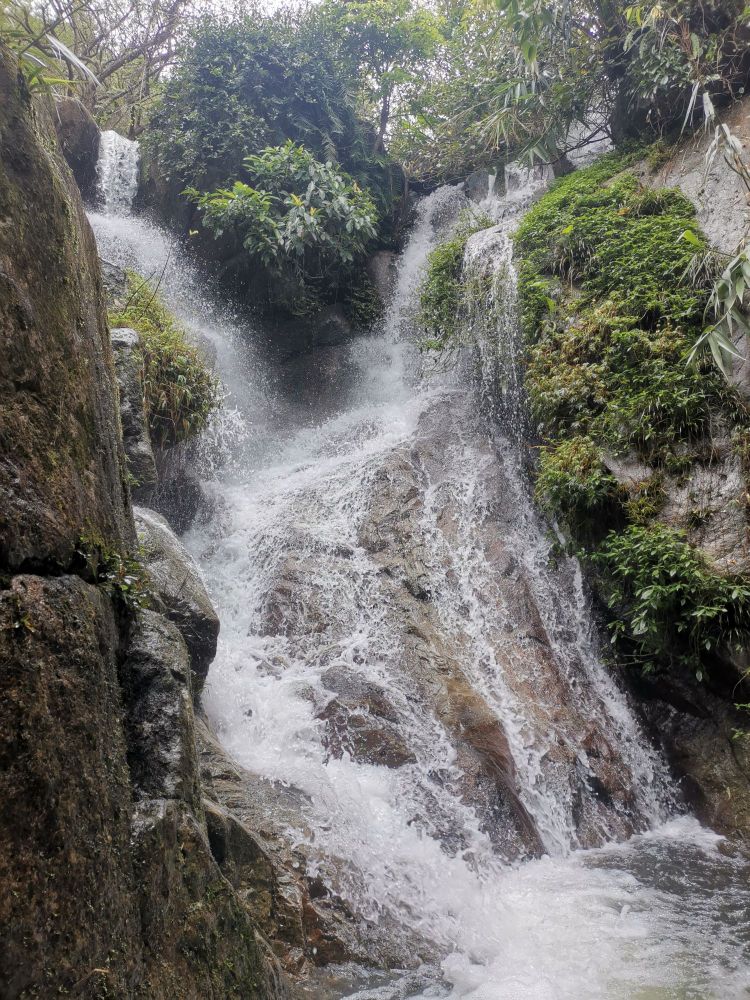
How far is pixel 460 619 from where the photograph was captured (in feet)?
23.7

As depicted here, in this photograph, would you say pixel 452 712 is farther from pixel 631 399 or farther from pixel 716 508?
pixel 631 399

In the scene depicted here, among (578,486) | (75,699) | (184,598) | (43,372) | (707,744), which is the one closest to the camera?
(75,699)

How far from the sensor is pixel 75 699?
213cm

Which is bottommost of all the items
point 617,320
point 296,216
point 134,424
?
point 134,424

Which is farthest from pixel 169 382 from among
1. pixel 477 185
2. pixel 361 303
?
pixel 477 185

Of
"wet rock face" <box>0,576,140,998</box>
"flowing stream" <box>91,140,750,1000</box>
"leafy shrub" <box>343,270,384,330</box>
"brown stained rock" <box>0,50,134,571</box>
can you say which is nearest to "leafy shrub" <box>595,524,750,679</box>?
"flowing stream" <box>91,140,750,1000</box>

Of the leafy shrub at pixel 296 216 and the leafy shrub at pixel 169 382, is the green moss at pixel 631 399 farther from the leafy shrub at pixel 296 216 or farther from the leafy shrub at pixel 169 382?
the leafy shrub at pixel 296 216

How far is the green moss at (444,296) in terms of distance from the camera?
10656 mm

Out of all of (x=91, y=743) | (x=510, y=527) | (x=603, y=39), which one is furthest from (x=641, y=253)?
(x=91, y=743)

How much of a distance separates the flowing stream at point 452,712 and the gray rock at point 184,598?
785 mm

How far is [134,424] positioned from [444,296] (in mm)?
5991

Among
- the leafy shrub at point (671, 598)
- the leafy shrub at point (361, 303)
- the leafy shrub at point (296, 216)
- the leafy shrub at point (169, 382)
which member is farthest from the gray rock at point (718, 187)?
the leafy shrub at point (169, 382)

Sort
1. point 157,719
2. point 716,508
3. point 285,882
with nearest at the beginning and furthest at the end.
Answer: point 157,719, point 285,882, point 716,508

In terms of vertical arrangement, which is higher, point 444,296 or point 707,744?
point 444,296
